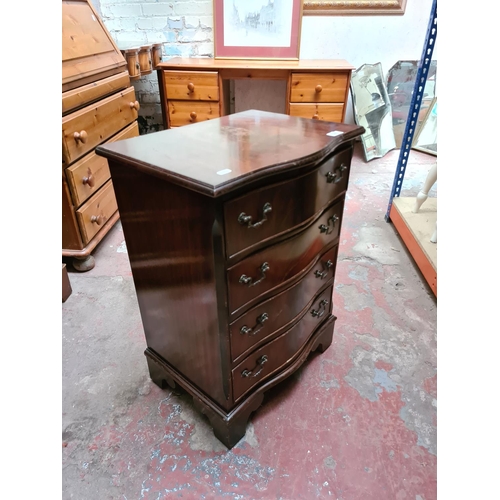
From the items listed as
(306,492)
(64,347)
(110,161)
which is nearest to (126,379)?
(64,347)

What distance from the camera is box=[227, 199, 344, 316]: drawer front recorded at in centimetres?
88

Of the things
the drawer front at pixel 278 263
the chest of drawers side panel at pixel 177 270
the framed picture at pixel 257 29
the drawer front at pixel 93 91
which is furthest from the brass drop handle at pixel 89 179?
the framed picture at pixel 257 29

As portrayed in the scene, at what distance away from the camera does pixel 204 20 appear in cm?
295

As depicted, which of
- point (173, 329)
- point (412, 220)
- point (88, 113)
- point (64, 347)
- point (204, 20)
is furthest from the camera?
point (204, 20)

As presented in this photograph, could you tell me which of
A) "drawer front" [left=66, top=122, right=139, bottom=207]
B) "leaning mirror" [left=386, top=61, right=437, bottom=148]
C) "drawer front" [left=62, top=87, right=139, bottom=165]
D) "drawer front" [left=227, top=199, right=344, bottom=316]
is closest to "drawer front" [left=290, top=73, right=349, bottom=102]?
"leaning mirror" [left=386, top=61, right=437, bottom=148]

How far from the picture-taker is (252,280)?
92 centimetres

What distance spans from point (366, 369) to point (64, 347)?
1.22 meters

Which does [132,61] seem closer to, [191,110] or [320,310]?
[191,110]

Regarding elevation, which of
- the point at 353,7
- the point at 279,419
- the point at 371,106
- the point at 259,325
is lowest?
the point at 279,419

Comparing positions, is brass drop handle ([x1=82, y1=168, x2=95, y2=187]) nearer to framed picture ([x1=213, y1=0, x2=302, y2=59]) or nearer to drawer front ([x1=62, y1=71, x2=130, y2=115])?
drawer front ([x1=62, y1=71, x2=130, y2=115])

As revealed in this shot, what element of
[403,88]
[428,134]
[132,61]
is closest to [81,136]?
[132,61]

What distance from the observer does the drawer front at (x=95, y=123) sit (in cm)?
167

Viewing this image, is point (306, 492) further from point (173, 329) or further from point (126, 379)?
point (126, 379)

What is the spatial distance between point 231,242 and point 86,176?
1345 millimetres
